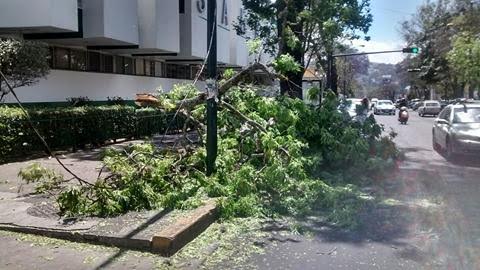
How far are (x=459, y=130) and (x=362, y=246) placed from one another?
29.4 feet

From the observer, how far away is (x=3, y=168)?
10945 millimetres

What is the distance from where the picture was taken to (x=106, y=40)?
2142 centimetres

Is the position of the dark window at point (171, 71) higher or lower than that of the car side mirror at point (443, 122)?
higher

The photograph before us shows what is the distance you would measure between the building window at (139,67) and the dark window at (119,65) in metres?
1.62

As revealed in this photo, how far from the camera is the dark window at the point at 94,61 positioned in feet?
77.6

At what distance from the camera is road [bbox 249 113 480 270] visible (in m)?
5.72

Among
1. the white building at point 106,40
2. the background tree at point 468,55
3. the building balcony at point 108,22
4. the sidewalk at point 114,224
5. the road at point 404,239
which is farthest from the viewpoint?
the background tree at point 468,55

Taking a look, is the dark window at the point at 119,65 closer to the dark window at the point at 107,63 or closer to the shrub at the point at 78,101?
the dark window at the point at 107,63

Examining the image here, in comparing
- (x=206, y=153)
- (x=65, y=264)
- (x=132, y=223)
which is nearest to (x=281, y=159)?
(x=206, y=153)

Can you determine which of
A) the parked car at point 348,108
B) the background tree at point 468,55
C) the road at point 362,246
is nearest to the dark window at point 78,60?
the parked car at point 348,108

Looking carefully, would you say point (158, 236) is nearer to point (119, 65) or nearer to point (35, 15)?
point (35, 15)

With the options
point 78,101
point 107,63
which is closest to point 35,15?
point 78,101

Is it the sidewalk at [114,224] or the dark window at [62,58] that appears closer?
the sidewalk at [114,224]

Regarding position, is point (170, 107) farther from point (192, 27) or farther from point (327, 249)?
point (192, 27)
